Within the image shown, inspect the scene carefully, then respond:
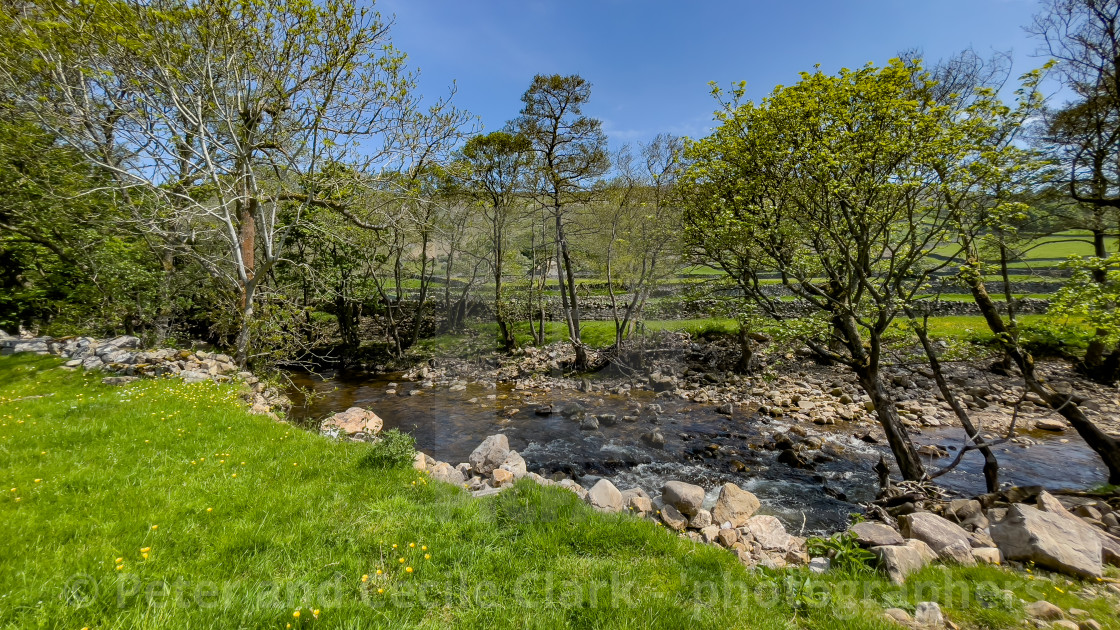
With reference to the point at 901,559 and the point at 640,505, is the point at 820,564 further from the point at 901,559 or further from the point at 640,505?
the point at 640,505

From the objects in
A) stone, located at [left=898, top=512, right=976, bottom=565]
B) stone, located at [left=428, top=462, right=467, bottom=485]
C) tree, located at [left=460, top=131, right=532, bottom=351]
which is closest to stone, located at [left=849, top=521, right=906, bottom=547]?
stone, located at [left=898, top=512, right=976, bottom=565]

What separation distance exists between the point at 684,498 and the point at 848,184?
23.4ft

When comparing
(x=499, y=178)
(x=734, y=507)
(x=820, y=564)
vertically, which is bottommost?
(x=734, y=507)

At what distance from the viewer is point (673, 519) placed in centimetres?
738

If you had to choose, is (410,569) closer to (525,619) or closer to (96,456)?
(525,619)

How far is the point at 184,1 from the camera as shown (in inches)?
355

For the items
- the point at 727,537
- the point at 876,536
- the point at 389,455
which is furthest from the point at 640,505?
the point at 389,455

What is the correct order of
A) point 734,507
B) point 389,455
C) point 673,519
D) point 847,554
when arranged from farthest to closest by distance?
point 734,507
point 673,519
point 389,455
point 847,554

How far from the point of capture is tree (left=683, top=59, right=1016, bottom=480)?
7.41 m

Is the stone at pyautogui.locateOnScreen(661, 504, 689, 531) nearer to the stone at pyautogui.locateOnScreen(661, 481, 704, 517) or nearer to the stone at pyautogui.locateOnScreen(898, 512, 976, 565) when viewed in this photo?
the stone at pyautogui.locateOnScreen(661, 481, 704, 517)

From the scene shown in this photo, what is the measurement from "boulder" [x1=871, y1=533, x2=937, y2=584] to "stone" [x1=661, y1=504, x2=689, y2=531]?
9.64 ft

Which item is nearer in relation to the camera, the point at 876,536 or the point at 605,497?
the point at 876,536

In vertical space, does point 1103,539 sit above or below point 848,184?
below

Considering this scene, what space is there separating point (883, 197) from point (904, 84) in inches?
83.9
